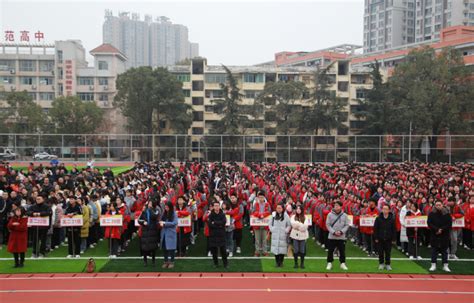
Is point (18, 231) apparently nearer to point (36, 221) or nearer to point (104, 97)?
point (36, 221)

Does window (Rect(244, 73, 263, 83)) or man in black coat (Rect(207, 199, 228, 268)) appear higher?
window (Rect(244, 73, 263, 83))

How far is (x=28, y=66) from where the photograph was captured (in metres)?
63.2

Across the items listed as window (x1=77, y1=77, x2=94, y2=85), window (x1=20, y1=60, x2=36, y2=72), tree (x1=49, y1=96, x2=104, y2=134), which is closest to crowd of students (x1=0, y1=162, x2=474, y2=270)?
tree (x1=49, y1=96, x2=104, y2=134)

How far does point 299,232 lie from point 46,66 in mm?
60870

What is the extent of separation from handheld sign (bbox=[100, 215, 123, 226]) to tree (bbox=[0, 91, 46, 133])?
132 ft

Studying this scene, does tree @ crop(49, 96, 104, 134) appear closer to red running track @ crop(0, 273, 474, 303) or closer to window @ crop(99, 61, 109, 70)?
window @ crop(99, 61, 109, 70)

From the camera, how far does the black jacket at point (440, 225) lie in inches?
411

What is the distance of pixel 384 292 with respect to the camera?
30.4 feet

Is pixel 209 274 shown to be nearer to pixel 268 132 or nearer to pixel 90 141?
pixel 90 141

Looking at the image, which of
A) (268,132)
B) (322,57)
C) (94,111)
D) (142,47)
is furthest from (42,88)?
(142,47)

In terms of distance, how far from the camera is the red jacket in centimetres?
1059

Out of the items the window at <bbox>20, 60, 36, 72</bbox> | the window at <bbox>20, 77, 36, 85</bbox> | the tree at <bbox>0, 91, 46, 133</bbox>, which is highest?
the window at <bbox>20, 60, 36, 72</bbox>

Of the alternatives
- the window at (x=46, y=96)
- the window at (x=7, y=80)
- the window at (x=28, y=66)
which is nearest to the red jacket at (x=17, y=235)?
the window at (x=46, y=96)

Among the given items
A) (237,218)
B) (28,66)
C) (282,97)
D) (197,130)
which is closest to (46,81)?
(28,66)
